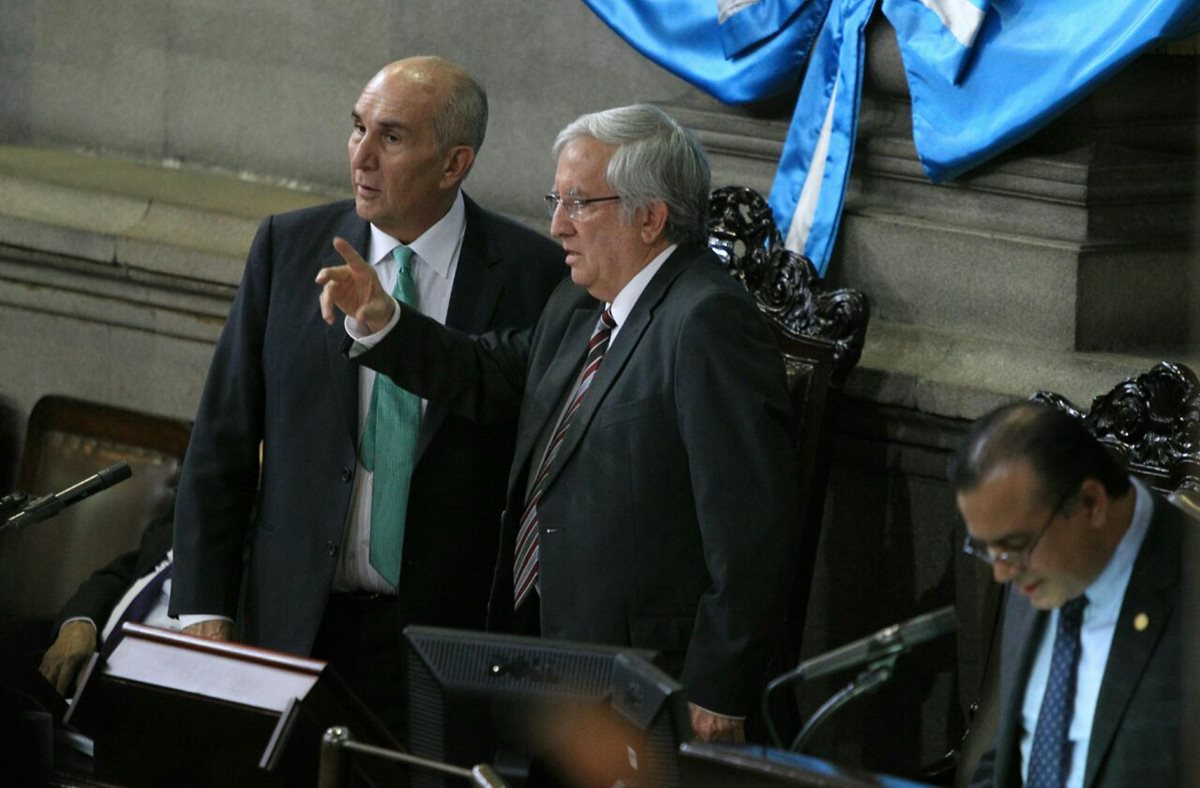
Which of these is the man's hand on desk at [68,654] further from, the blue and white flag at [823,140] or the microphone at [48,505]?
the blue and white flag at [823,140]

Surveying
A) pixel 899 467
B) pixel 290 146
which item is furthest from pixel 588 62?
pixel 899 467

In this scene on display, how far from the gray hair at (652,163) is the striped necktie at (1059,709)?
3.58ft

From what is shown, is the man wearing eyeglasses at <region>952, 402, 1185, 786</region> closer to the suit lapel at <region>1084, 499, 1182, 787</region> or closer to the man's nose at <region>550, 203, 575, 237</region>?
the suit lapel at <region>1084, 499, 1182, 787</region>

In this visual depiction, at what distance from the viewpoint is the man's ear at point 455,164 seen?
3932mm

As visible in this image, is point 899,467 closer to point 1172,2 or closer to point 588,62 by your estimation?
point 1172,2

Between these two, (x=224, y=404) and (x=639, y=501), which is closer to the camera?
(x=639, y=501)

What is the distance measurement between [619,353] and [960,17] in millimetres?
1246

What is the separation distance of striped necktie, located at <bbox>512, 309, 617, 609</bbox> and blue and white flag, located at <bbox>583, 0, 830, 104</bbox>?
120 centimetres

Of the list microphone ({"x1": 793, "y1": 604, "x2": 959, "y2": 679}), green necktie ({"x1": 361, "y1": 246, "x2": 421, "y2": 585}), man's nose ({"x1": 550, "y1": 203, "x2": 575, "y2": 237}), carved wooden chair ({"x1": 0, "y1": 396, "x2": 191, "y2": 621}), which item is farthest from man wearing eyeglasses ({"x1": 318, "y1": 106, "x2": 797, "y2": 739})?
carved wooden chair ({"x1": 0, "y1": 396, "x2": 191, "y2": 621})

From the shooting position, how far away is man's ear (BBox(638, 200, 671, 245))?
3.60m

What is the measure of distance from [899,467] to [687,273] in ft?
3.43

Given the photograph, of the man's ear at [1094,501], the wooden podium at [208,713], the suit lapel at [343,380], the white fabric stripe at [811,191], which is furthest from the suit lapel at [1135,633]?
the white fabric stripe at [811,191]

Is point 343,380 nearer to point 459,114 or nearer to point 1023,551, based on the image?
point 459,114

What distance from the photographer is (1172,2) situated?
4004mm
